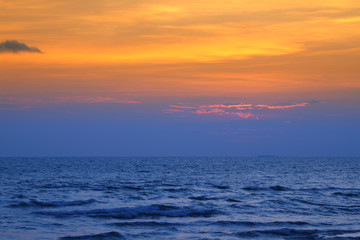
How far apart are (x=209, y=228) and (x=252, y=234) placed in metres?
2.92

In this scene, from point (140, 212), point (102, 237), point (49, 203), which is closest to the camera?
point (102, 237)

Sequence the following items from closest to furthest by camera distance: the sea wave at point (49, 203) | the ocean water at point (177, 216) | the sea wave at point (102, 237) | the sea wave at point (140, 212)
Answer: the sea wave at point (102, 237) → the ocean water at point (177, 216) → the sea wave at point (140, 212) → the sea wave at point (49, 203)

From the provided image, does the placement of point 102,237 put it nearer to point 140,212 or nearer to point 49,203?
point 140,212

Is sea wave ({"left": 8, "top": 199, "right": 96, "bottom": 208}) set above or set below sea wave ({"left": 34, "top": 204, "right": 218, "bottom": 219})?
below

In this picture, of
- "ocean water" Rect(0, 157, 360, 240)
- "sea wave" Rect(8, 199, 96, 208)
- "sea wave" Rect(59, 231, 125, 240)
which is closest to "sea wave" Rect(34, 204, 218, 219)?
"ocean water" Rect(0, 157, 360, 240)

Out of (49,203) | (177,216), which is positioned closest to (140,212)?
(177,216)

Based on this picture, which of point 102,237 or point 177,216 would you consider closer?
point 102,237

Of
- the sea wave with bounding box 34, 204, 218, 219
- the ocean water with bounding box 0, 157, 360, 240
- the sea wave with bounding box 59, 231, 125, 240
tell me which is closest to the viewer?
the sea wave with bounding box 59, 231, 125, 240

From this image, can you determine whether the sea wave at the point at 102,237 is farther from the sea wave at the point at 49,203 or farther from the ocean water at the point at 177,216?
the sea wave at the point at 49,203

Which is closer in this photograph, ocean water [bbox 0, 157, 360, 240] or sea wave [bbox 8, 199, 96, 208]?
ocean water [bbox 0, 157, 360, 240]

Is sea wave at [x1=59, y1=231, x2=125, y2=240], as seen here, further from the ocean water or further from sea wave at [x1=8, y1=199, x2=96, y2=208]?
sea wave at [x1=8, y1=199, x2=96, y2=208]

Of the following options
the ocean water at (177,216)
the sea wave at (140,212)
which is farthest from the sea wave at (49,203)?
the sea wave at (140,212)

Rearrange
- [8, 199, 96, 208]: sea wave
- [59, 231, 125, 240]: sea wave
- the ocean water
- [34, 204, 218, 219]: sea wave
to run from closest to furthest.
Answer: [59, 231, 125, 240]: sea wave → the ocean water → [34, 204, 218, 219]: sea wave → [8, 199, 96, 208]: sea wave

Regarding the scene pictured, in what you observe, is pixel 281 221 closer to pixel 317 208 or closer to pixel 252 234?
pixel 252 234
